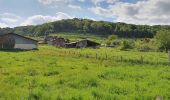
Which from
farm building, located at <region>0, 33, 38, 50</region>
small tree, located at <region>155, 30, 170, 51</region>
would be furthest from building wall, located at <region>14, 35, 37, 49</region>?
small tree, located at <region>155, 30, 170, 51</region>

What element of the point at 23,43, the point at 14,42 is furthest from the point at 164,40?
the point at 14,42

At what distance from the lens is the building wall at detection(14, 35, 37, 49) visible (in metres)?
80.4

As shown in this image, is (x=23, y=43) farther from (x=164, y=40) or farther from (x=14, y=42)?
(x=164, y=40)

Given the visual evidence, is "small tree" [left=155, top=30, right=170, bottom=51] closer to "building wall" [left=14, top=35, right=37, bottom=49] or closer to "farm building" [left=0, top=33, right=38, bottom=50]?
"farm building" [left=0, top=33, right=38, bottom=50]

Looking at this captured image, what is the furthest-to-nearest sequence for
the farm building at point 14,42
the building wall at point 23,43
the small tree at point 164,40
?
the small tree at point 164,40 < the building wall at point 23,43 < the farm building at point 14,42

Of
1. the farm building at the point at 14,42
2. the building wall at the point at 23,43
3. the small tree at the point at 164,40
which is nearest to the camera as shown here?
the farm building at the point at 14,42

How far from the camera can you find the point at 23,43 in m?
81.5

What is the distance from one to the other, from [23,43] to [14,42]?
2.48 meters

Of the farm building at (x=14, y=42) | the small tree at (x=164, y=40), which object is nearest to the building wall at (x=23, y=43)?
the farm building at (x=14, y=42)

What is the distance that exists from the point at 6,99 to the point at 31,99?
3.59 ft

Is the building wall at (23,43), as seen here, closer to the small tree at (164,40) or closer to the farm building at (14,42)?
the farm building at (14,42)

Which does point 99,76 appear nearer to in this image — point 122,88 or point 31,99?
point 122,88

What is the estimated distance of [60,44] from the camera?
407 ft

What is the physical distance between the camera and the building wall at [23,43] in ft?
264
